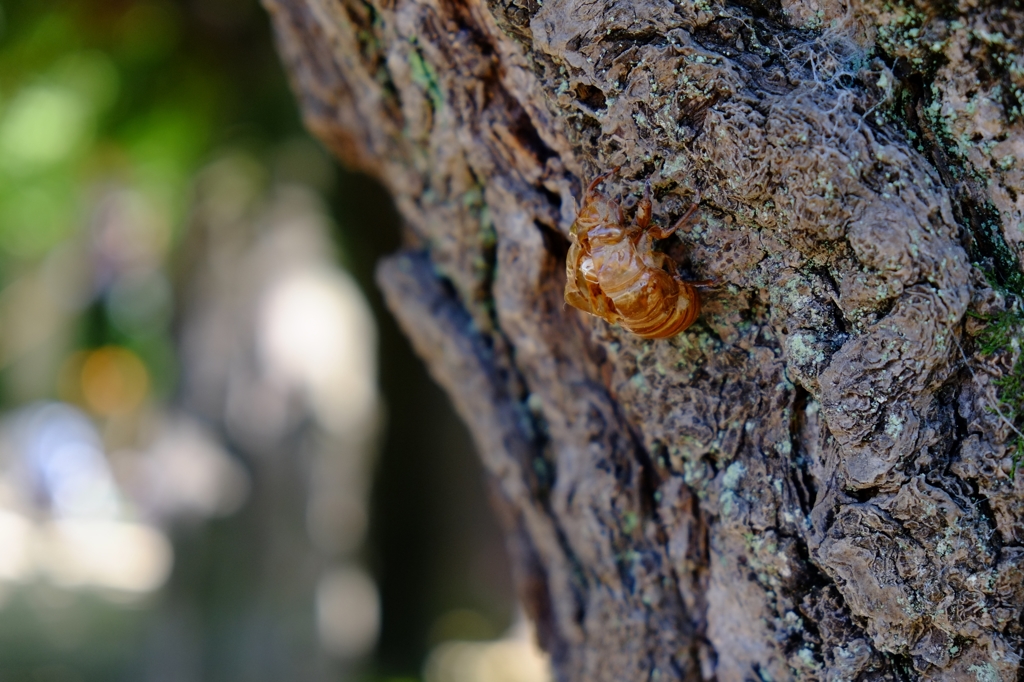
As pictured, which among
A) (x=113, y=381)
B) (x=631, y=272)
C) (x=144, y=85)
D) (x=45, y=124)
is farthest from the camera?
(x=113, y=381)

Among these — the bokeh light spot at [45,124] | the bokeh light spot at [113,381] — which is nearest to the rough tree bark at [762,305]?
the bokeh light spot at [45,124]

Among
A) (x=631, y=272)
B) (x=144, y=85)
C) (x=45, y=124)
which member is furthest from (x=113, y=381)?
(x=631, y=272)

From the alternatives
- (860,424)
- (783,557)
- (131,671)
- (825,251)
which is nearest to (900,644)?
(783,557)

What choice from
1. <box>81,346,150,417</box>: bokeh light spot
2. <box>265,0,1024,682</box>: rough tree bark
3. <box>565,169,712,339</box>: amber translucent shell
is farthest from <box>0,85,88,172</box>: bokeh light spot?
<box>81,346,150,417</box>: bokeh light spot

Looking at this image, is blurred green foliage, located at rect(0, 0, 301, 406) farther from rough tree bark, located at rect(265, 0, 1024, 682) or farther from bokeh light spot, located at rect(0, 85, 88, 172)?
rough tree bark, located at rect(265, 0, 1024, 682)

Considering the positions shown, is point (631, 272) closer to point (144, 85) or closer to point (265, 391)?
point (265, 391)

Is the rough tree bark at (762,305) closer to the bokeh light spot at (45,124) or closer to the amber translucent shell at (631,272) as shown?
the amber translucent shell at (631,272)
